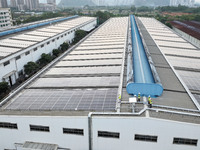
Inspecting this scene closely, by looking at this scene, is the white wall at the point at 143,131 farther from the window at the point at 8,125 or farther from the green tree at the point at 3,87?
the green tree at the point at 3,87

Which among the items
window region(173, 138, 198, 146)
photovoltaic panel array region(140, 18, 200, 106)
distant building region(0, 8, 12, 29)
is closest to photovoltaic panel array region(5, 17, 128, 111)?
window region(173, 138, 198, 146)

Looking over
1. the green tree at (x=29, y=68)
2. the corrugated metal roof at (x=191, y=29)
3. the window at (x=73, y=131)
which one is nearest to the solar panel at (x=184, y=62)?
the window at (x=73, y=131)

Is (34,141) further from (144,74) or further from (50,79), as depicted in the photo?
(144,74)

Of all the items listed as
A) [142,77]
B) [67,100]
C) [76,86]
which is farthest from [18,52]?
[142,77]

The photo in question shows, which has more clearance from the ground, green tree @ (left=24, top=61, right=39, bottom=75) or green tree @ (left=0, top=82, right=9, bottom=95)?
green tree @ (left=24, top=61, right=39, bottom=75)

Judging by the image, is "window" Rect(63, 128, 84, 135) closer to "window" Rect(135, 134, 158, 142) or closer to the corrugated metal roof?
"window" Rect(135, 134, 158, 142)

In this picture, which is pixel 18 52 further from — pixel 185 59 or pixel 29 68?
pixel 185 59
